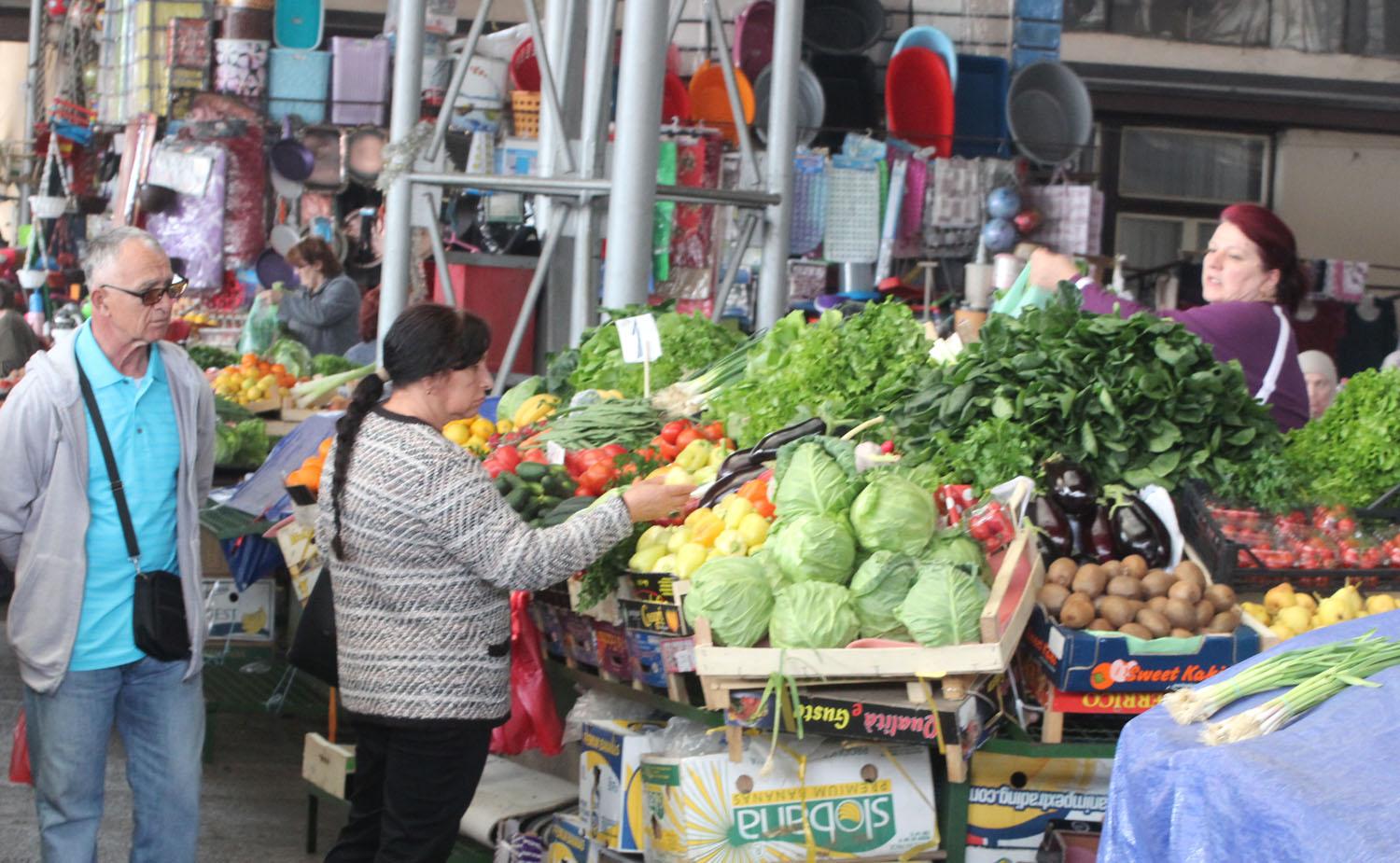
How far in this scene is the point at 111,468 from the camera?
3607mm

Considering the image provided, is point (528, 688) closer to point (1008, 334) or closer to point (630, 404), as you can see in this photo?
point (630, 404)

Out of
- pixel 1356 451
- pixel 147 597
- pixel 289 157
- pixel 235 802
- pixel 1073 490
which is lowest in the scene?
pixel 235 802

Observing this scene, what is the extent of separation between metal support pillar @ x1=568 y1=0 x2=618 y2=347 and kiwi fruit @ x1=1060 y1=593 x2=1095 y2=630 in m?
4.24

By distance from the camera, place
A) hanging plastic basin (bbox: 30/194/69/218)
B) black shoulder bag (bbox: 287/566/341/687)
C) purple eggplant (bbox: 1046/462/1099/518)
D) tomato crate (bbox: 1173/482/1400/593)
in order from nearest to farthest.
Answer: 1. tomato crate (bbox: 1173/482/1400/593)
2. black shoulder bag (bbox: 287/566/341/687)
3. purple eggplant (bbox: 1046/462/1099/518)
4. hanging plastic basin (bbox: 30/194/69/218)

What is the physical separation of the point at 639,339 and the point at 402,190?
2.78 m

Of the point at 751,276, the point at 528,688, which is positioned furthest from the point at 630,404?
the point at 751,276

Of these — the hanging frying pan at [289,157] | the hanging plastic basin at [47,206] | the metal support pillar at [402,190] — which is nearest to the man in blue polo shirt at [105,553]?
the metal support pillar at [402,190]

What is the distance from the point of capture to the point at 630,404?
538cm

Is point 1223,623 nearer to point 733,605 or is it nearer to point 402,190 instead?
point 733,605

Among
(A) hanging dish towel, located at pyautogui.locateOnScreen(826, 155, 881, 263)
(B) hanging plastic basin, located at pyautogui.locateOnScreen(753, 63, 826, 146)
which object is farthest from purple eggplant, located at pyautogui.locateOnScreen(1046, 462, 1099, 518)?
(B) hanging plastic basin, located at pyautogui.locateOnScreen(753, 63, 826, 146)

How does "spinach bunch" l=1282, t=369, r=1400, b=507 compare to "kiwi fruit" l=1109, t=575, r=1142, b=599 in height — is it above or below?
above

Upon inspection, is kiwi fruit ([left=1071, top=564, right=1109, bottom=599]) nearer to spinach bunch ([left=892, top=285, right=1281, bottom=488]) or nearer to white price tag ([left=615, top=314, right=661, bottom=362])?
spinach bunch ([left=892, top=285, right=1281, bottom=488])

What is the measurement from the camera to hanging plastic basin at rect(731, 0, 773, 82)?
12.1 meters

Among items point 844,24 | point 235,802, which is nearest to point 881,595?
point 235,802
